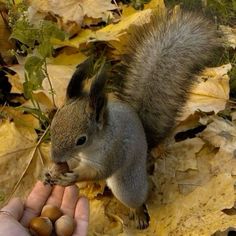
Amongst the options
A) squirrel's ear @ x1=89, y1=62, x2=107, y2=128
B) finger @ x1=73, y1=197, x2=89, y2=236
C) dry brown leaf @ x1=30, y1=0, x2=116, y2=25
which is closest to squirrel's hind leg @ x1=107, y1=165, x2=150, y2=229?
finger @ x1=73, y1=197, x2=89, y2=236

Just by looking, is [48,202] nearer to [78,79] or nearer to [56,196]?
[56,196]

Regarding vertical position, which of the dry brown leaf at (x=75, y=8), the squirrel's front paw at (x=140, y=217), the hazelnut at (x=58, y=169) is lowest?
the squirrel's front paw at (x=140, y=217)

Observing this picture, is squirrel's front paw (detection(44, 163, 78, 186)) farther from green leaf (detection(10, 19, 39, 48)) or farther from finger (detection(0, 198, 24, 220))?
green leaf (detection(10, 19, 39, 48))

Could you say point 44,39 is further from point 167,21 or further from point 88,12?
point 88,12

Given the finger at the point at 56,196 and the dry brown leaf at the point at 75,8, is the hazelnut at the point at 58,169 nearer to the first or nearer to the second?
the finger at the point at 56,196

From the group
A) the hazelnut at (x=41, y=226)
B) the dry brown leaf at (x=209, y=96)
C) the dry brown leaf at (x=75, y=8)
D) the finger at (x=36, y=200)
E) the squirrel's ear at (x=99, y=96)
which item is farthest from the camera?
the dry brown leaf at (x=75, y=8)

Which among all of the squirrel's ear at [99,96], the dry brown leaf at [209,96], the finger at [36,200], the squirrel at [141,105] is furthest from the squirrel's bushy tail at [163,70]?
the finger at [36,200]
